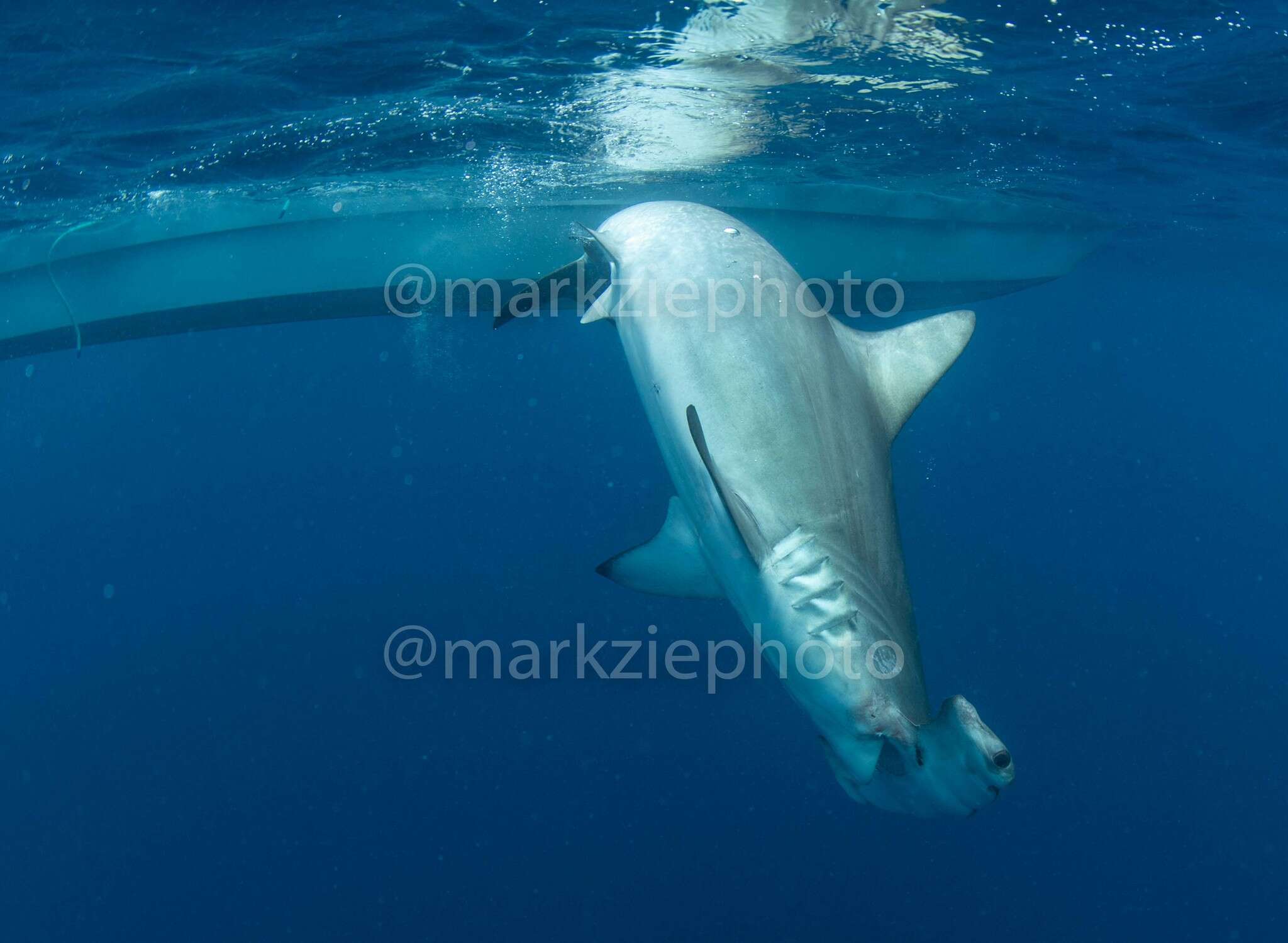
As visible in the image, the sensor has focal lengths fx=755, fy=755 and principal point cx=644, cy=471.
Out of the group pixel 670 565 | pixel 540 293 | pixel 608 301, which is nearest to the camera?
pixel 670 565

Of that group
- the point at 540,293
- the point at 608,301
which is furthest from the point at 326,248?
the point at 608,301

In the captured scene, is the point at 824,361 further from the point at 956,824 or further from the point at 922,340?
the point at 956,824

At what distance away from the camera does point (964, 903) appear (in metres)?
12.2

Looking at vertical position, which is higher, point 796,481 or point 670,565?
point 796,481

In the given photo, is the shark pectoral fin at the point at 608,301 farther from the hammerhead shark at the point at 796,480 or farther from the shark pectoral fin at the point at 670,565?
the shark pectoral fin at the point at 670,565

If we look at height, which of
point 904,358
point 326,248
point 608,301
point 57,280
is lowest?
point 57,280

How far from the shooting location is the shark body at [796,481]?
2.83 metres

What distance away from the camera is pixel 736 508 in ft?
9.94

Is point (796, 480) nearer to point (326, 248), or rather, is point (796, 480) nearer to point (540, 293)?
point (540, 293)

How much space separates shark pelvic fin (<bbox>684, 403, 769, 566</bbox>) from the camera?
119 inches

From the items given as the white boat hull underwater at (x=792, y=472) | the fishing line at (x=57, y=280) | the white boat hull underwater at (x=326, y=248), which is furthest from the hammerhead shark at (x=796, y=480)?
the fishing line at (x=57, y=280)

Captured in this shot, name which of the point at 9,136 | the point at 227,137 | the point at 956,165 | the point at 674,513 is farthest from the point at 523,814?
the point at 956,165

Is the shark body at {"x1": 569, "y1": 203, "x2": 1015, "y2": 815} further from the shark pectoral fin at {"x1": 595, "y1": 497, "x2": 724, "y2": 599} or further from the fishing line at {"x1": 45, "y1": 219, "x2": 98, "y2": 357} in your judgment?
the fishing line at {"x1": 45, "y1": 219, "x2": 98, "y2": 357}

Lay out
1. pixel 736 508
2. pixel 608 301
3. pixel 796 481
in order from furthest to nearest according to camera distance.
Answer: pixel 608 301, pixel 796 481, pixel 736 508
